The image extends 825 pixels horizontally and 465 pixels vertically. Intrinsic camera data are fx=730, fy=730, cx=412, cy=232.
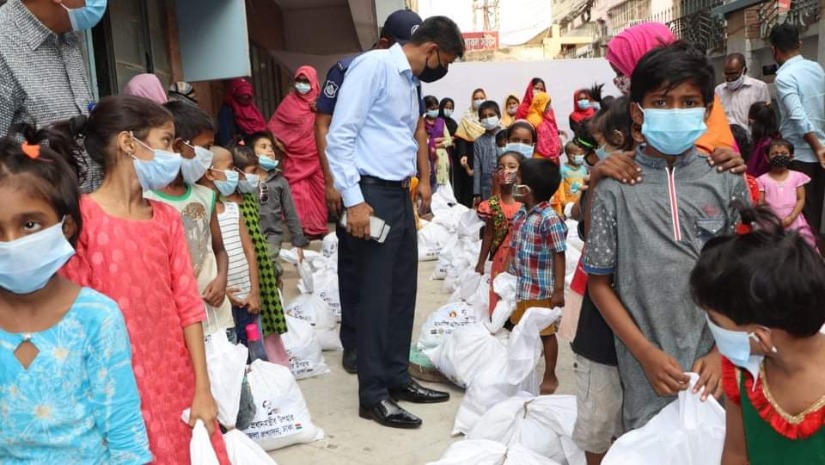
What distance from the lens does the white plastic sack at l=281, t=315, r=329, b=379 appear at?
12.1 feet

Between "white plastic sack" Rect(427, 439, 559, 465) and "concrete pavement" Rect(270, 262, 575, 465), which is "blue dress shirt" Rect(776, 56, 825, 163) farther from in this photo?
"white plastic sack" Rect(427, 439, 559, 465)

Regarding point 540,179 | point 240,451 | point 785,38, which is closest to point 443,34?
point 540,179

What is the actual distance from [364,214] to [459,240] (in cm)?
310

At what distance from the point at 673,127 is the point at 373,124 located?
Result: 1.50 metres

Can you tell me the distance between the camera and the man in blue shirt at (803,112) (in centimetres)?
499

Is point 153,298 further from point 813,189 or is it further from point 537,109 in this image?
point 537,109

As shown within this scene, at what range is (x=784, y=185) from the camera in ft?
15.7

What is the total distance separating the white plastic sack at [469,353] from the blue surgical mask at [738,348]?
1.78 m

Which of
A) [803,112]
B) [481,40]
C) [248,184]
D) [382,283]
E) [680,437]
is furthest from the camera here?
[481,40]

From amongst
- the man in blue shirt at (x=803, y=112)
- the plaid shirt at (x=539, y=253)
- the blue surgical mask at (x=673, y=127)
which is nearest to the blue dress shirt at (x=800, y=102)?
the man in blue shirt at (x=803, y=112)

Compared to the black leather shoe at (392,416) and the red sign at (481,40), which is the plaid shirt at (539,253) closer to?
the black leather shoe at (392,416)

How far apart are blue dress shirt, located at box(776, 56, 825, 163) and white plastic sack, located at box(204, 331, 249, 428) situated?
433 centimetres

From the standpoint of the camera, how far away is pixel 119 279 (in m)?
1.88

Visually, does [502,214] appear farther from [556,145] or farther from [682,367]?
[556,145]
